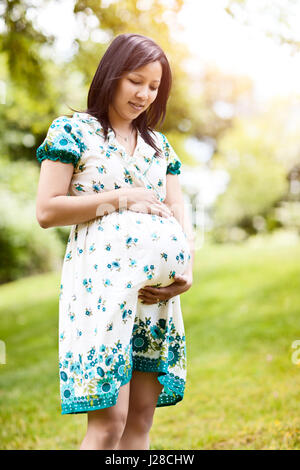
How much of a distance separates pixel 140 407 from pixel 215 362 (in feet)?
10.2

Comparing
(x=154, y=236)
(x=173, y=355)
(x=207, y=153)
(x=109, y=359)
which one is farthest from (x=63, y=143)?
(x=207, y=153)

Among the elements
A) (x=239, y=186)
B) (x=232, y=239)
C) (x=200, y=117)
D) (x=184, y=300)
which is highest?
(x=200, y=117)

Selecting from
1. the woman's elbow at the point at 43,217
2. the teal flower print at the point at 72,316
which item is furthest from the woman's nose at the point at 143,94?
the teal flower print at the point at 72,316

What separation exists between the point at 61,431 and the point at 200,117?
25.8 feet

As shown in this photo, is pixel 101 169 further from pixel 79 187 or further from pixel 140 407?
pixel 140 407

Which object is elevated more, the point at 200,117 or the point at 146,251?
the point at 200,117

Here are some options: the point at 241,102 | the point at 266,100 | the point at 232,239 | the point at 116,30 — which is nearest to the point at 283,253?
the point at 232,239

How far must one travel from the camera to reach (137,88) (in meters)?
1.57

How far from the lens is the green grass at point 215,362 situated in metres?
2.96

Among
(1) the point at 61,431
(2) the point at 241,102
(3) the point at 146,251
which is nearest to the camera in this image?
(3) the point at 146,251

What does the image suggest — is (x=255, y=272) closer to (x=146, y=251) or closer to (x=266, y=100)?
(x=266, y=100)

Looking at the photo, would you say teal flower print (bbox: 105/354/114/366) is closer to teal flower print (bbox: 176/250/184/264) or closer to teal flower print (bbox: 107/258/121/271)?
teal flower print (bbox: 107/258/121/271)

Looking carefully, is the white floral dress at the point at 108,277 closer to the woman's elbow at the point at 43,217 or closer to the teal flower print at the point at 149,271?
the teal flower print at the point at 149,271
